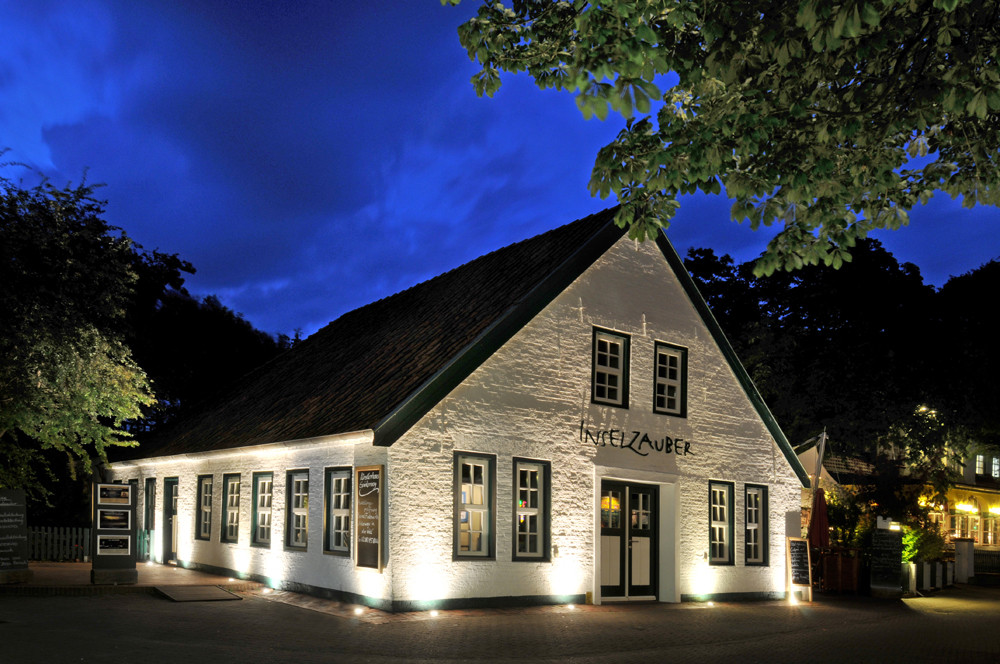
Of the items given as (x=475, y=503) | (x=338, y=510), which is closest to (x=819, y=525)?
(x=475, y=503)

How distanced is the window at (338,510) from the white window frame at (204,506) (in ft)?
18.1

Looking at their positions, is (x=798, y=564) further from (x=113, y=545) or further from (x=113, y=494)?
(x=113, y=494)

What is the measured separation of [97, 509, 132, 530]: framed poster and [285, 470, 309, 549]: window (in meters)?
2.90

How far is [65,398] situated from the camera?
18000 mm

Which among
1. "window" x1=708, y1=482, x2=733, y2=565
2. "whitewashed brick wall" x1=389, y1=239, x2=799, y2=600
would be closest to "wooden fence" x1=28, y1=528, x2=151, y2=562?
"whitewashed brick wall" x1=389, y1=239, x2=799, y2=600

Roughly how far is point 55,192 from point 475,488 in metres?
10.7

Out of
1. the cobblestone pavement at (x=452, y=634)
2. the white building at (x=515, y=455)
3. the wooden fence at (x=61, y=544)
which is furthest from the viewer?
the wooden fence at (x=61, y=544)

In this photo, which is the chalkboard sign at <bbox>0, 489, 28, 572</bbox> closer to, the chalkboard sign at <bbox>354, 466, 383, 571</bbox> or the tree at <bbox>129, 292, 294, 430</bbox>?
the chalkboard sign at <bbox>354, 466, 383, 571</bbox>

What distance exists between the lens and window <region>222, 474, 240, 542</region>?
61.0 ft

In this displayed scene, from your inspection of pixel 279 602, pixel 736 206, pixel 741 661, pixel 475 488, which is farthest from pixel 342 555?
pixel 736 206

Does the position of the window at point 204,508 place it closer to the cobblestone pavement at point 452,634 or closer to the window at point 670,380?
the cobblestone pavement at point 452,634

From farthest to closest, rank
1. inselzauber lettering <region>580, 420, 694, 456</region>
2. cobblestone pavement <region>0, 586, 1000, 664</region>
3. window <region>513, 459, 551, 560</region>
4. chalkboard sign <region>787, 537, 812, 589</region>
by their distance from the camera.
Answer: chalkboard sign <region>787, 537, 812, 589</region> < inselzauber lettering <region>580, 420, 694, 456</region> < window <region>513, 459, 551, 560</region> < cobblestone pavement <region>0, 586, 1000, 664</region>

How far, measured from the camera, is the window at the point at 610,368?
16891 mm

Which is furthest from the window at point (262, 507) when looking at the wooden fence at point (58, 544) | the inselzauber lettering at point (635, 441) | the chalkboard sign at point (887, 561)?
the chalkboard sign at point (887, 561)
